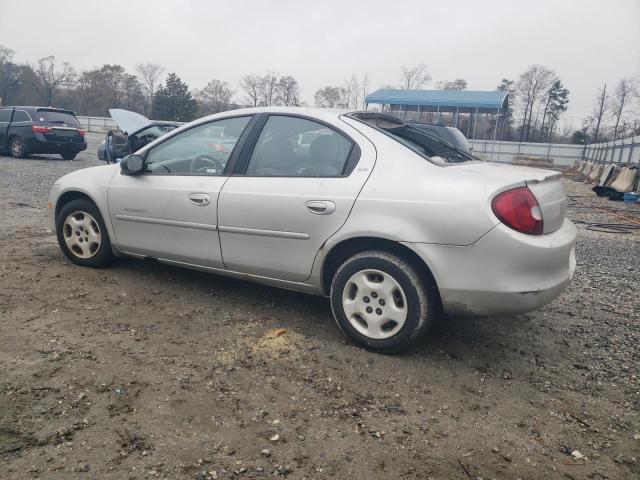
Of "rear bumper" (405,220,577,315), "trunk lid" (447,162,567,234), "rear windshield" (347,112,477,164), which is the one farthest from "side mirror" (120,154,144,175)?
"trunk lid" (447,162,567,234)

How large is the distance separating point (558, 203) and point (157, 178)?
10.1 ft

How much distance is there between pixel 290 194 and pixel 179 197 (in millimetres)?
1048

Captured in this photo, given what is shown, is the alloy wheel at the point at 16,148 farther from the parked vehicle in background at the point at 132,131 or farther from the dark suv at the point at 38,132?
the parked vehicle in background at the point at 132,131

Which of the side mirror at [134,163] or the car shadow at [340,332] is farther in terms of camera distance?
the side mirror at [134,163]

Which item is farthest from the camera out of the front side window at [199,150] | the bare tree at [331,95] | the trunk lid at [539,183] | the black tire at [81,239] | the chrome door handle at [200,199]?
the bare tree at [331,95]

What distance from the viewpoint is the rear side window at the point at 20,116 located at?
573 inches

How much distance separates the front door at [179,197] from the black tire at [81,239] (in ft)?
0.70

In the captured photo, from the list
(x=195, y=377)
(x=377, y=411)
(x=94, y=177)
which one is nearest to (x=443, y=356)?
(x=377, y=411)

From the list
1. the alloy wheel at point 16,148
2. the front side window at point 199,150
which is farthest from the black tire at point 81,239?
the alloy wheel at point 16,148

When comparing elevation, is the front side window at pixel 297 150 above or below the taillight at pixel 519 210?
above

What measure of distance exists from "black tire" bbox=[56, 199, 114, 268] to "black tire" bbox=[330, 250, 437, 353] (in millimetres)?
2424

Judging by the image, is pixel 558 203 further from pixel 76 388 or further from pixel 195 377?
pixel 76 388

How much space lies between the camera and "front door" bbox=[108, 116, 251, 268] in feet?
12.2

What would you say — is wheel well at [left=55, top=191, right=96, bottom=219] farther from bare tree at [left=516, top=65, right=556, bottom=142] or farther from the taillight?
bare tree at [left=516, top=65, right=556, bottom=142]
